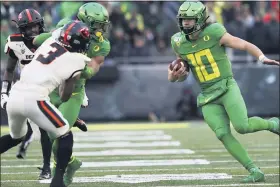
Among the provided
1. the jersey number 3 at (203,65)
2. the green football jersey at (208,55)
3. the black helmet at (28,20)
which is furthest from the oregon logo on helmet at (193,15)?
the black helmet at (28,20)

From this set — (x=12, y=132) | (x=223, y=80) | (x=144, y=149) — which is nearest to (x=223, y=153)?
(x=144, y=149)

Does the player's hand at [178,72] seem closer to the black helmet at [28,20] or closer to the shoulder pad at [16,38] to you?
the black helmet at [28,20]

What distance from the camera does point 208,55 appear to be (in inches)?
261

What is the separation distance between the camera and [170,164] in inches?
308

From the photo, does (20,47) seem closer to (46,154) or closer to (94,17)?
(94,17)

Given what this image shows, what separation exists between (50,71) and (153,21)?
8.96 m

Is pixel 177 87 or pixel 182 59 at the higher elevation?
pixel 182 59

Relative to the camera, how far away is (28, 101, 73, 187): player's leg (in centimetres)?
544

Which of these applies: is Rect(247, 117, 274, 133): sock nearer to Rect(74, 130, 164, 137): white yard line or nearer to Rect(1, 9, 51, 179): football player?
Rect(1, 9, 51, 179): football player

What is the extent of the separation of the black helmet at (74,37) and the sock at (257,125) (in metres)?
1.74

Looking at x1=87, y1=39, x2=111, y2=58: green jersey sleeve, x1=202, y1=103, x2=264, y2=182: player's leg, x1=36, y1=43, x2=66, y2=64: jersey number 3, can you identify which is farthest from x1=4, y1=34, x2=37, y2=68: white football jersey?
x1=202, y1=103, x2=264, y2=182: player's leg

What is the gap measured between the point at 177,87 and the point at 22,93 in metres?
7.77

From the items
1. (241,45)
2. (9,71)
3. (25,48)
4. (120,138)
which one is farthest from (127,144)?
(241,45)

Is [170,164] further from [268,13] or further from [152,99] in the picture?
[268,13]
